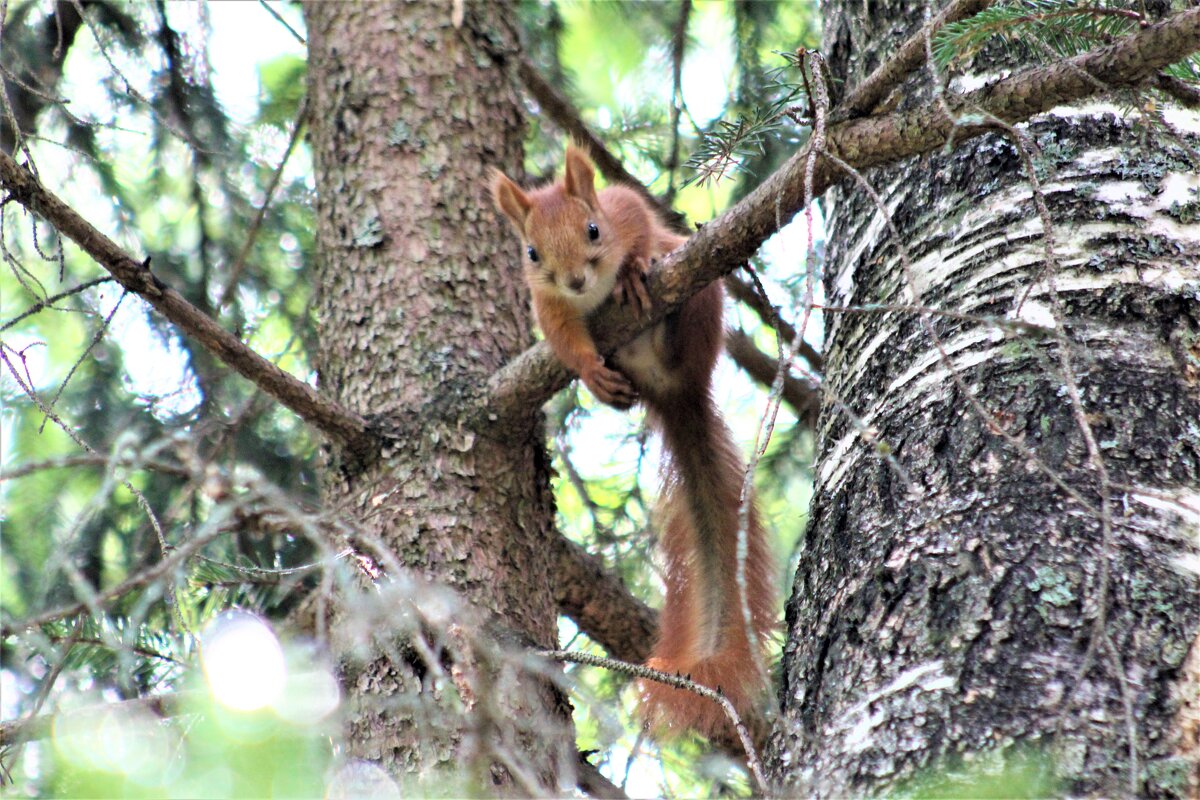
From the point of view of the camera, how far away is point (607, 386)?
7.70 ft

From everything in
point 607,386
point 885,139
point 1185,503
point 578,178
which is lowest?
point 1185,503

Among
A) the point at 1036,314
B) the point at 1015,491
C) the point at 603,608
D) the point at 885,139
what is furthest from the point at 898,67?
the point at 603,608

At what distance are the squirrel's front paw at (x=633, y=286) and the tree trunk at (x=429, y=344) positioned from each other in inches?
10.0

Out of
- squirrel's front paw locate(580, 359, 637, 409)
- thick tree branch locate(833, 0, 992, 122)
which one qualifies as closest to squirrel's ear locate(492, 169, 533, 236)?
squirrel's front paw locate(580, 359, 637, 409)

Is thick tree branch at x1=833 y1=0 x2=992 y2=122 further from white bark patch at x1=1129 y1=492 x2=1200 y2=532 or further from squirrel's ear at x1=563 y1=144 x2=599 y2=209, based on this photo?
squirrel's ear at x1=563 y1=144 x2=599 y2=209

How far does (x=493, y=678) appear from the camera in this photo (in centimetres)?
173

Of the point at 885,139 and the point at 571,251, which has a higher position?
the point at 571,251

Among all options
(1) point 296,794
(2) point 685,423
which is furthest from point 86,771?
(2) point 685,423

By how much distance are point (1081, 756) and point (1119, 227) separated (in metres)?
0.77

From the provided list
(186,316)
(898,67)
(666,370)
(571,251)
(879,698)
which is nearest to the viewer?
(879,698)

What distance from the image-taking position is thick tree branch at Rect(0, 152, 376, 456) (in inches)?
62.1

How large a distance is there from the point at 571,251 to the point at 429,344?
0.47 meters

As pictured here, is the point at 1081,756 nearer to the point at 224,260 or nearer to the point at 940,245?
the point at 940,245

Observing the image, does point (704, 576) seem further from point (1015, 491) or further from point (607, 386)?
point (1015, 491)
